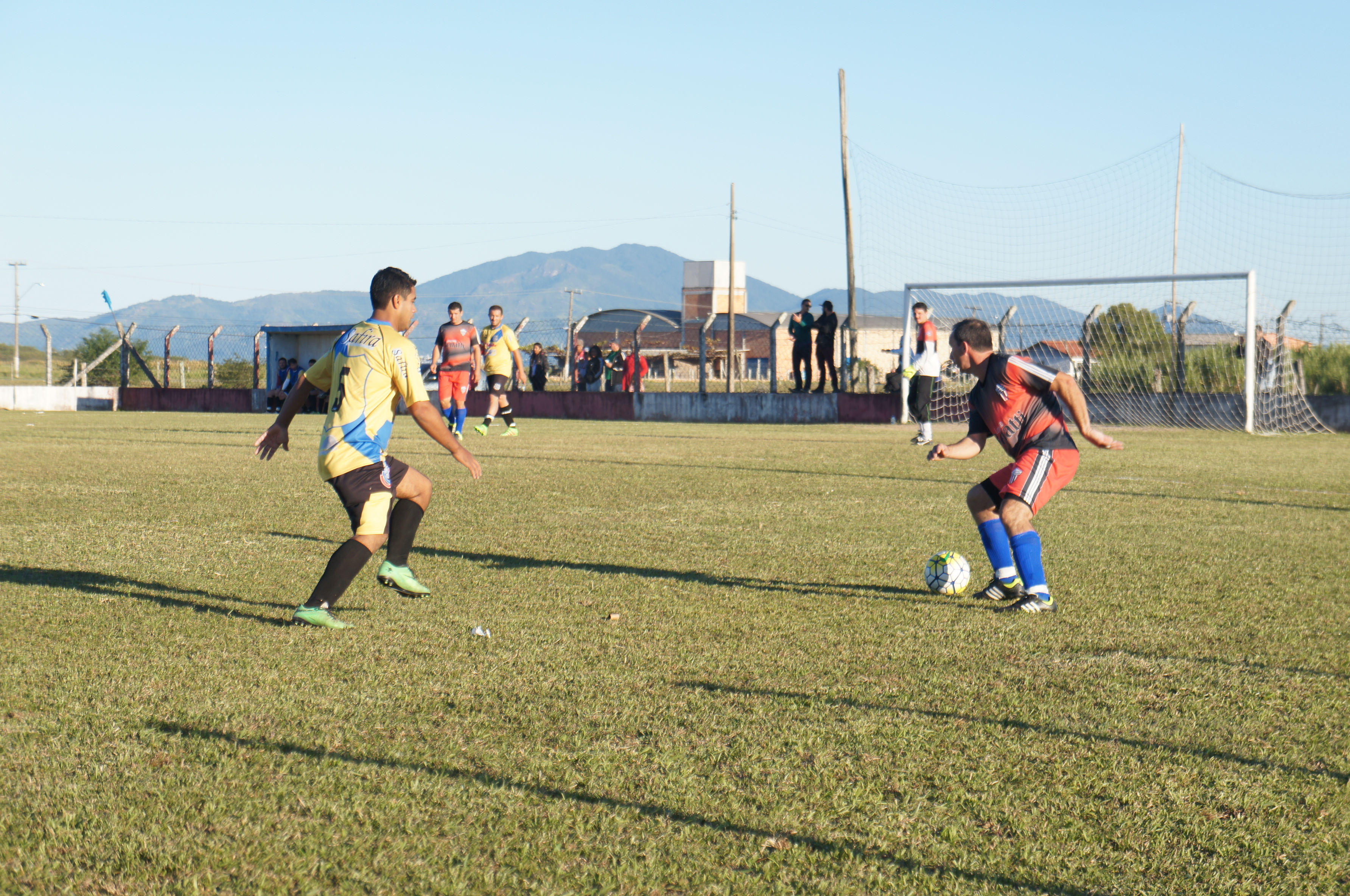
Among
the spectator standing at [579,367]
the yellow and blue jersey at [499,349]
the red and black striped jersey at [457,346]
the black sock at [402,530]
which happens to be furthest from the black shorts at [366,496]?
the spectator standing at [579,367]

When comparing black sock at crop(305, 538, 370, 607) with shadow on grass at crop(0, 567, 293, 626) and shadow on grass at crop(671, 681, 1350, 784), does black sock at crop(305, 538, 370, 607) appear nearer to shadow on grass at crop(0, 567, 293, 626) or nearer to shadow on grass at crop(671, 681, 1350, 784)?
shadow on grass at crop(0, 567, 293, 626)

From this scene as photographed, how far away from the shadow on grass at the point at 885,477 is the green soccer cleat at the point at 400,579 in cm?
648

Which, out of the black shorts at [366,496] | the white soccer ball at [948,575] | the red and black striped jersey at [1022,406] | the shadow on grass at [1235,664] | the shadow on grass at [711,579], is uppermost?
the red and black striped jersey at [1022,406]

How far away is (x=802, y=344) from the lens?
26.5 meters

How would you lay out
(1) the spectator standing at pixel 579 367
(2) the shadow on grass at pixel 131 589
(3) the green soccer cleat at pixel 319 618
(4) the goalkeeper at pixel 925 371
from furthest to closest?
(1) the spectator standing at pixel 579 367 → (4) the goalkeeper at pixel 925 371 → (2) the shadow on grass at pixel 131 589 → (3) the green soccer cleat at pixel 319 618

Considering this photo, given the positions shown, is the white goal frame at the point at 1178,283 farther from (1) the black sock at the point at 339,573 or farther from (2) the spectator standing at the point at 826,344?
(1) the black sock at the point at 339,573

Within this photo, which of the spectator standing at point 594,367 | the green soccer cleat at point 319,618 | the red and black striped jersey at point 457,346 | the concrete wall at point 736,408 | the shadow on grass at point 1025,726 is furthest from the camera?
the spectator standing at point 594,367

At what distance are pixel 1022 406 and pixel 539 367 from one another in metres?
26.4

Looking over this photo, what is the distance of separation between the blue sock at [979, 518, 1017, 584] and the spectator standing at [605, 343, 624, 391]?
83.4 feet

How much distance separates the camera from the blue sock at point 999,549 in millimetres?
5805

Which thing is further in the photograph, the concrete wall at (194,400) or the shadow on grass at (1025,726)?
the concrete wall at (194,400)

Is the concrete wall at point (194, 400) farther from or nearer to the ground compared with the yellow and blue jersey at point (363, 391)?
nearer to the ground

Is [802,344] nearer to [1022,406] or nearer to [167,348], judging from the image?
[167,348]

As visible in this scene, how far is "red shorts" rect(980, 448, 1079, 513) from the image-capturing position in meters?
5.71
